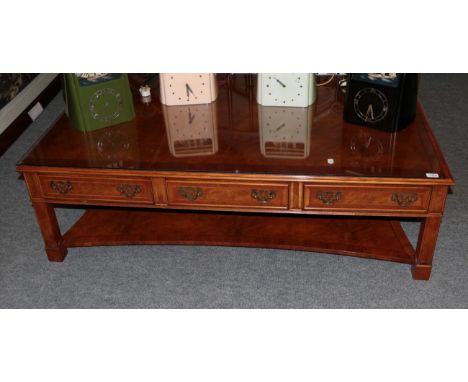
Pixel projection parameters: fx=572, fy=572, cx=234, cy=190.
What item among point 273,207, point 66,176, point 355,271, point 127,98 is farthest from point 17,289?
point 355,271

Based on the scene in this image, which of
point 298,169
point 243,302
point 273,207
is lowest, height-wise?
point 243,302

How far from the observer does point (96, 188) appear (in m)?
1.88

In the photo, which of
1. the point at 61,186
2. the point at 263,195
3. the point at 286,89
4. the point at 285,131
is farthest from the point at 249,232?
the point at 61,186

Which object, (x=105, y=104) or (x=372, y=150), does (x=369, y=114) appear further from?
(x=105, y=104)

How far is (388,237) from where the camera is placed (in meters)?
2.04

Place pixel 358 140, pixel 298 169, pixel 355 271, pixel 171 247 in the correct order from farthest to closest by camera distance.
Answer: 1. pixel 171 247
2. pixel 355 271
3. pixel 358 140
4. pixel 298 169

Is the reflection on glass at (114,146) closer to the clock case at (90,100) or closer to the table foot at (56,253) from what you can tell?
the clock case at (90,100)

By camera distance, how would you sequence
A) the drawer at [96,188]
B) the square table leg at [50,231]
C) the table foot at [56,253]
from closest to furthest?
the drawer at [96,188], the square table leg at [50,231], the table foot at [56,253]

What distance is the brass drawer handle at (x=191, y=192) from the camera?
184 centimetres

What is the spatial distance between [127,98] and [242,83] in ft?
1.52

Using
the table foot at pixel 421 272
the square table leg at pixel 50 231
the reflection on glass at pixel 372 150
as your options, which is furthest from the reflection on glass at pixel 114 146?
the table foot at pixel 421 272

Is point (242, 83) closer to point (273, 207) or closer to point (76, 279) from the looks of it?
point (273, 207)

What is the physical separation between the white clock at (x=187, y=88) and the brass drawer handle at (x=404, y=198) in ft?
2.53

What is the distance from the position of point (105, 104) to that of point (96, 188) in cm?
33
